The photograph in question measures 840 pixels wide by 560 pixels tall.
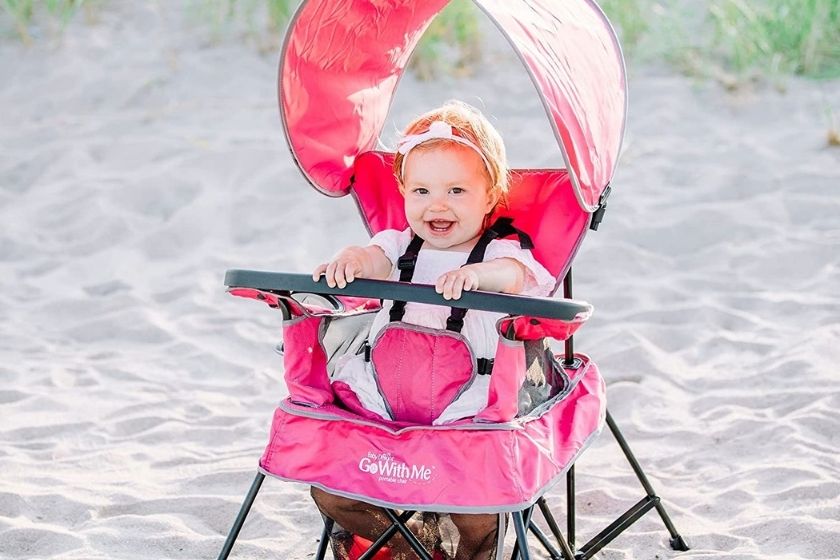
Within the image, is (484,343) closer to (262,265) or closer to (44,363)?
(44,363)

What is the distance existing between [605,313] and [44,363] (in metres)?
2.19

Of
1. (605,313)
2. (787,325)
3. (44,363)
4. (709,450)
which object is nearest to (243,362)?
(44,363)

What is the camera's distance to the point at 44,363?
14.4ft

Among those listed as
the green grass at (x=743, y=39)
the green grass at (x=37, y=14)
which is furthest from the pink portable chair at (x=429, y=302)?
the green grass at (x=37, y=14)

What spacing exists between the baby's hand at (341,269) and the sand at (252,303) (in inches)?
32.6

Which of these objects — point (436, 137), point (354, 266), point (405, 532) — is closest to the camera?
point (405, 532)

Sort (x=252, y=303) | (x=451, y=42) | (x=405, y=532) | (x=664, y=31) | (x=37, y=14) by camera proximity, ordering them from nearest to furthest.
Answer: (x=405, y=532), (x=252, y=303), (x=664, y=31), (x=451, y=42), (x=37, y=14)

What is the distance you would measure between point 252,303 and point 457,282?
2814 millimetres

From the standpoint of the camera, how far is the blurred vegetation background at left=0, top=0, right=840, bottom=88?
22.0ft

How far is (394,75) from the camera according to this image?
10.6ft

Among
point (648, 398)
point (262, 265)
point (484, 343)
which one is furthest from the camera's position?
point (262, 265)

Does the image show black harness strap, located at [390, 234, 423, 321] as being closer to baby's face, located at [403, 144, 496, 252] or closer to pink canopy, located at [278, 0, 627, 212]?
baby's face, located at [403, 144, 496, 252]

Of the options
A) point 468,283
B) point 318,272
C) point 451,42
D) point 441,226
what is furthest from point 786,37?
point 318,272

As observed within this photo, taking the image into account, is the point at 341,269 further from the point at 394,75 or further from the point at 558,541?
the point at 394,75
